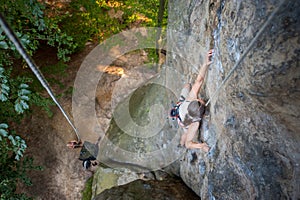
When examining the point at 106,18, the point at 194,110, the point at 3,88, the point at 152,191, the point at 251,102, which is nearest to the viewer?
the point at 251,102

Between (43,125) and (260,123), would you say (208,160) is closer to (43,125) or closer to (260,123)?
(260,123)

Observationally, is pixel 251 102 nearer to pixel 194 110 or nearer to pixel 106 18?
pixel 194 110

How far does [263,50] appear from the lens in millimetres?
1767

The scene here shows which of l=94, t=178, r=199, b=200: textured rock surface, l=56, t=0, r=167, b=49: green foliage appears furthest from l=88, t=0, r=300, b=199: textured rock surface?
l=56, t=0, r=167, b=49: green foliage

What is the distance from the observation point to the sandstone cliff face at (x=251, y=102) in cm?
167

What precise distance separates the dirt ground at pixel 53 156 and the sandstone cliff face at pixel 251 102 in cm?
468

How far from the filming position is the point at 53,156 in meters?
6.75

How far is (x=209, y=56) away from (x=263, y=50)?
114cm

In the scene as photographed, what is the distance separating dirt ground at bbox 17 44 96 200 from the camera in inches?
258

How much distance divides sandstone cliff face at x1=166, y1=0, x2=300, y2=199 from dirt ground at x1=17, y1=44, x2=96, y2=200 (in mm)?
4677

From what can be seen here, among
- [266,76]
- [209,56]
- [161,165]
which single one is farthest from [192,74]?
[161,165]

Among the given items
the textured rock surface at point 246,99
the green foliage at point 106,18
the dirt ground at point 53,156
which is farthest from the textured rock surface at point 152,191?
the green foliage at point 106,18

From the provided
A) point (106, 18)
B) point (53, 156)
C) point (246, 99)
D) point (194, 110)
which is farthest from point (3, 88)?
point (106, 18)

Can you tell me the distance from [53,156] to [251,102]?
20.0 ft
